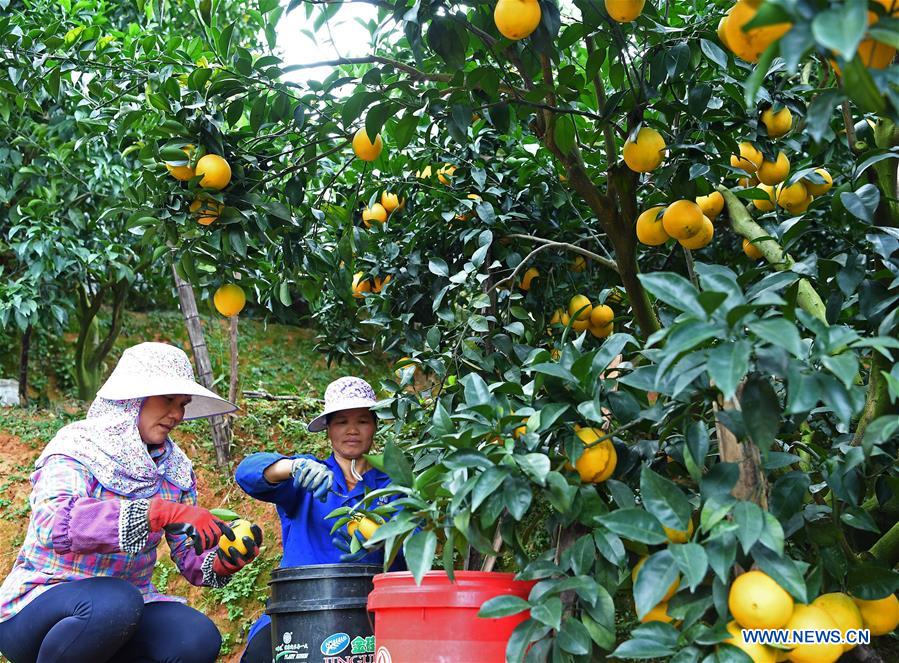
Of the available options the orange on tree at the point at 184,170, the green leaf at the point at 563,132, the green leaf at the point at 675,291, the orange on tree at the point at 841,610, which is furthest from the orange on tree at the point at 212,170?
the orange on tree at the point at 841,610

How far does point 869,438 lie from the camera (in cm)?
124

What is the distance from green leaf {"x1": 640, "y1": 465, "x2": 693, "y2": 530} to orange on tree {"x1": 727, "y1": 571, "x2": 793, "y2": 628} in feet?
0.41

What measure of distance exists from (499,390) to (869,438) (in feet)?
2.40

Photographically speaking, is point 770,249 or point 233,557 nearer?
point 770,249

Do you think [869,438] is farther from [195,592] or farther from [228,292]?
[195,592]

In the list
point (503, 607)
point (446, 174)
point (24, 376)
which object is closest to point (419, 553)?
point (503, 607)

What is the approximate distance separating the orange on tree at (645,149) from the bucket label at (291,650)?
151 centimetres

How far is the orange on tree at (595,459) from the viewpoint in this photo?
162cm

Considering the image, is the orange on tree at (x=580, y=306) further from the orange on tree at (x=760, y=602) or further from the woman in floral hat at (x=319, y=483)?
the orange on tree at (x=760, y=602)

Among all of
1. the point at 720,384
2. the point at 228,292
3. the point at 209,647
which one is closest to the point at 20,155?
the point at 228,292

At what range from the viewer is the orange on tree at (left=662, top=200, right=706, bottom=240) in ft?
6.80

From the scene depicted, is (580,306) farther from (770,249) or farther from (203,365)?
(203,365)

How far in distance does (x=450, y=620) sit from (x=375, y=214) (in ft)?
5.29

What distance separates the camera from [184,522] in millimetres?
2414
